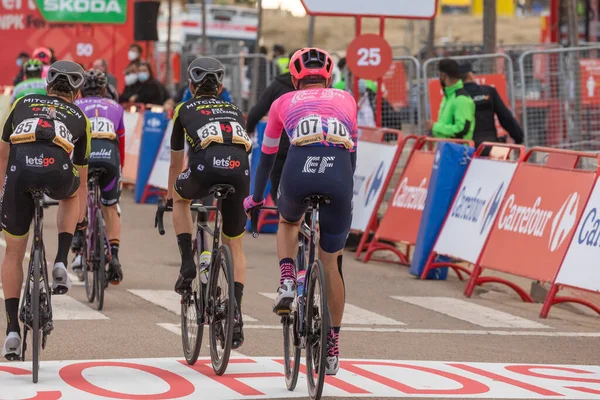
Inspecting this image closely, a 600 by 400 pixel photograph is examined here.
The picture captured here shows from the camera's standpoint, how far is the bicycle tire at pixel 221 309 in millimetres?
8305

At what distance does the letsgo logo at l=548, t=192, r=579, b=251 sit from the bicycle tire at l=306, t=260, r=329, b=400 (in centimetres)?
461

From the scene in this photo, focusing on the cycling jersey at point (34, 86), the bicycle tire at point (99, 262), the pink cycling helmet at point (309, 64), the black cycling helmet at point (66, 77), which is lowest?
the bicycle tire at point (99, 262)

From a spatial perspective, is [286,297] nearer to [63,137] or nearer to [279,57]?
[63,137]

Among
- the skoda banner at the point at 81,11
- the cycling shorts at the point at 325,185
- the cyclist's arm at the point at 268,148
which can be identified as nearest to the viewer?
the cycling shorts at the point at 325,185

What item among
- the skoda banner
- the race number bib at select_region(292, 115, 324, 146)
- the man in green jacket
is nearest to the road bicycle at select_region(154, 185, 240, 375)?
the race number bib at select_region(292, 115, 324, 146)

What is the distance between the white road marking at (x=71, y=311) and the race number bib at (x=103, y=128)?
1386 mm

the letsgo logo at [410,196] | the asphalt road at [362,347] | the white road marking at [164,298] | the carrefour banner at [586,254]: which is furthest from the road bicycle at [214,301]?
the letsgo logo at [410,196]

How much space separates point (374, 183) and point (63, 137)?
7.98 meters

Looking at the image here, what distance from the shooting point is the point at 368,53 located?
17.5 meters

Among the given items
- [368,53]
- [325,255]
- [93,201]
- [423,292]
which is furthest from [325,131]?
[368,53]

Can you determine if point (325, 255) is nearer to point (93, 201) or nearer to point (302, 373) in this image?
point (302, 373)

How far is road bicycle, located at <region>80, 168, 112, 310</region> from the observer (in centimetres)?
1161

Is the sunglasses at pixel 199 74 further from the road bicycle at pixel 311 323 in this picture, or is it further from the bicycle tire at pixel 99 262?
the bicycle tire at pixel 99 262

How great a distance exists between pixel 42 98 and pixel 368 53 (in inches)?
365
